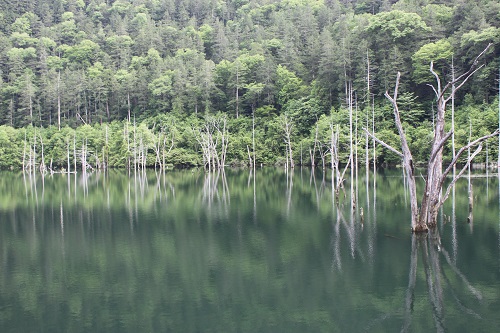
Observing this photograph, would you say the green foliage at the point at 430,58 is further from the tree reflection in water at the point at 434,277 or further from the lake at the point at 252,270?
the tree reflection in water at the point at 434,277

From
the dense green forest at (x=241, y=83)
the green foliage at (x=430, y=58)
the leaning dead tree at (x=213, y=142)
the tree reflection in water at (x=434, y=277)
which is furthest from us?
the leaning dead tree at (x=213, y=142)

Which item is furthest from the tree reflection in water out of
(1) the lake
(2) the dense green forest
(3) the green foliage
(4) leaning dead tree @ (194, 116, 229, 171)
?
(4) leaning dead tree @ (194, 116, 229, 171)

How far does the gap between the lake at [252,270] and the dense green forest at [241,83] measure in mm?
17884

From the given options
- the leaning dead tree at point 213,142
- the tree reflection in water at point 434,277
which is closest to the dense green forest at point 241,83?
the leaning dead tree at point 213,142

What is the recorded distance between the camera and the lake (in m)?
12.0

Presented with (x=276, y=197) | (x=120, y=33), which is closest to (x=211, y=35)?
(x=120, y=33)

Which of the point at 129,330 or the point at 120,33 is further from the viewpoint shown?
the point at 120,33

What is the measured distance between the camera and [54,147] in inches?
3182

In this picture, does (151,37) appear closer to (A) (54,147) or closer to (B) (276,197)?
(A) (54,147)

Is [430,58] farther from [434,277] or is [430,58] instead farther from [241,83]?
[434,277]

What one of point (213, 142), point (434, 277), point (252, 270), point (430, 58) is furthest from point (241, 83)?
point (434, 277)

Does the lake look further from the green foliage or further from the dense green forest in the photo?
the green foliage

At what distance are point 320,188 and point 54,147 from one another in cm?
5613

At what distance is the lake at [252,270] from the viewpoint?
1195 cm
